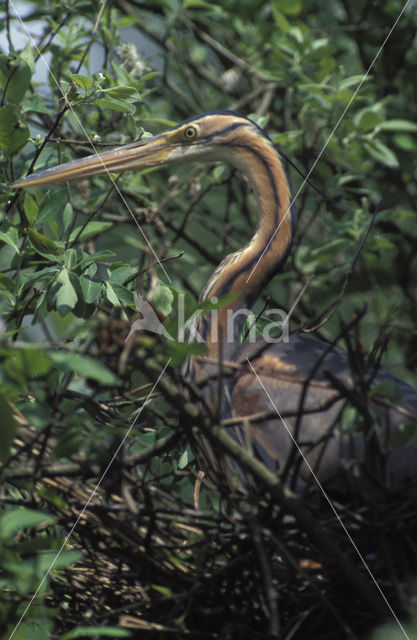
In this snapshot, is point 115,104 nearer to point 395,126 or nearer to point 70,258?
point 70,258

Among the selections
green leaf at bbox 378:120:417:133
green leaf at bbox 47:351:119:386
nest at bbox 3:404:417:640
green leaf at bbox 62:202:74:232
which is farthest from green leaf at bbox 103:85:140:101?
green leaf at bbox 378:120:417:133

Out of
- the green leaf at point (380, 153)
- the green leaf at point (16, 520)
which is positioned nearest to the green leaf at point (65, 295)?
the green leaf at point (16, 520)

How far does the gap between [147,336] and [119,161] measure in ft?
4.13

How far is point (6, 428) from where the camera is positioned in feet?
4.62

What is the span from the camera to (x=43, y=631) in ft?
4.68

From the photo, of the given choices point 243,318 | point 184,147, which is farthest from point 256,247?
point 184,147

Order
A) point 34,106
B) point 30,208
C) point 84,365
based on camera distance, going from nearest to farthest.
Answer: point 84,365 → point 30,208 → point 34,106

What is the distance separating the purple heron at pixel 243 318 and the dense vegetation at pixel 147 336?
11 cm

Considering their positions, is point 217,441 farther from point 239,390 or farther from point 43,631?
point 239,390

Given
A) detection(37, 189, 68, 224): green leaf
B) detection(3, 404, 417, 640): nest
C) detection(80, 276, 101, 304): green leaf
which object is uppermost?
detection(37, 189, 68, 224): green leaf

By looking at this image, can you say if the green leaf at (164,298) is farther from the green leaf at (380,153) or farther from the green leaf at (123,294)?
the green leaf at (380,153)

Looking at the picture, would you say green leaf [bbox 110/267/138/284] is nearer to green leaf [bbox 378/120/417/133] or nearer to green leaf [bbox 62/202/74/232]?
green leaf [bbox 62/202/74/232]

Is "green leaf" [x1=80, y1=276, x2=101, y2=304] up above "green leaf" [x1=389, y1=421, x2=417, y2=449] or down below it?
above

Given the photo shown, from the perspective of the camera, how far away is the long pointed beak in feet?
8.25
